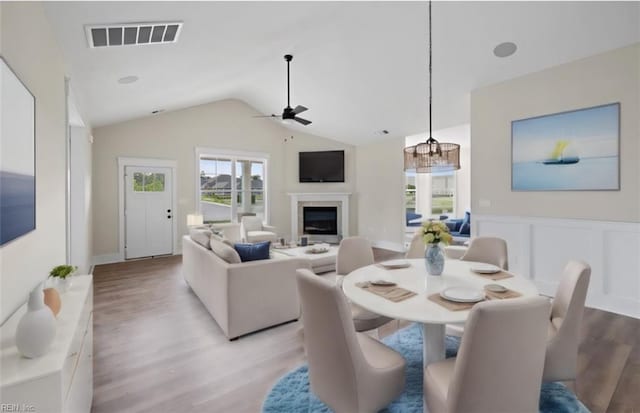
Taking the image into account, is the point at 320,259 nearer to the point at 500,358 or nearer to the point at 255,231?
the point at 255,231

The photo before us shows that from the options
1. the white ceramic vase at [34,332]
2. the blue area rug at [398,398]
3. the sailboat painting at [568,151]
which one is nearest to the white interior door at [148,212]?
the blue area rug at [398,398]

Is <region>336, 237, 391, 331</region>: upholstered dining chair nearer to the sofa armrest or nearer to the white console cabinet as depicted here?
the sofa armrest

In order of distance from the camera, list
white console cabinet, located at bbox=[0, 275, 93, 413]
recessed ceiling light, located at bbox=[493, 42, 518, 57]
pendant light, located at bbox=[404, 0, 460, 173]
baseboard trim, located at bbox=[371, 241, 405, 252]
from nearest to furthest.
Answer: white console cabinet, located at bbox=[0, 275, 93, 413], pendant light, located at bbox=[404, 0, 460, 173], recessed ceiling light, located at bbox=[493, 42, 518, 57], baseboard trim, located at bbox=[371, 241, 405, 252]

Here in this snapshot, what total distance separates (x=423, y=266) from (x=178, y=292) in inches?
126

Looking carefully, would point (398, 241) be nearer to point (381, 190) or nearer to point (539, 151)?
point (381, 190)

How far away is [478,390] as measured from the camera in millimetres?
1180

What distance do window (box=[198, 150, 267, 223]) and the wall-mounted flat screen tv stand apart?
104 centimetres

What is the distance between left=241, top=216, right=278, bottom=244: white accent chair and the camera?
20.4 feet

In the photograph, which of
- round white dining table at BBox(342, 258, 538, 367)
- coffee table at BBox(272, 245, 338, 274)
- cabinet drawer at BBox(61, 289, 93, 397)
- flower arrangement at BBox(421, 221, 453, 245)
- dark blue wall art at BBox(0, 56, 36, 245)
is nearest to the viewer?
cabinet drawer at BBox(61, 289, 93, 397)

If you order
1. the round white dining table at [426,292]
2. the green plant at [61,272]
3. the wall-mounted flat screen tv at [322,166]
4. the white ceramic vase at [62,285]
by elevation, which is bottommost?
the round white dining table at [426,292]

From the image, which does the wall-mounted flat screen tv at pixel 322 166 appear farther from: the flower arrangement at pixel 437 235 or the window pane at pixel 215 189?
the flower arrangement at pixel 437 235

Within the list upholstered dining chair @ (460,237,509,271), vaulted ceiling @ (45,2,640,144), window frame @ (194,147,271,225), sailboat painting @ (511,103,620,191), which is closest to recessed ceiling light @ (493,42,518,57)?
vaulted ceiling @ (45,2,640,144)

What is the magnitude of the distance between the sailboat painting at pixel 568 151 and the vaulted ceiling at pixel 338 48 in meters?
0.69

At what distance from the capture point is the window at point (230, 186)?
23.0ft
